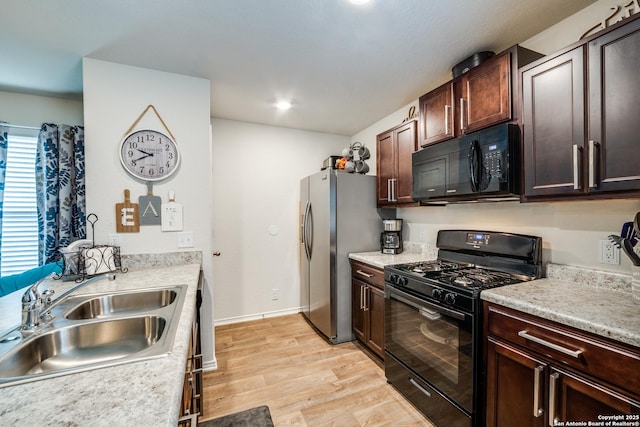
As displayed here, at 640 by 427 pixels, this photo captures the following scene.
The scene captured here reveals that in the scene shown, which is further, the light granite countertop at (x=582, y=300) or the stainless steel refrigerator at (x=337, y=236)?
the stainless steel refrigerator at (x=337, y=236)

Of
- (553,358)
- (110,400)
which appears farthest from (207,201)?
(553,358)

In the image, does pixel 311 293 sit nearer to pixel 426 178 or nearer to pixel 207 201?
pixel 207 201

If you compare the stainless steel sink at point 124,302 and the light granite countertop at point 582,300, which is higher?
the light granite countertop at point 582,300

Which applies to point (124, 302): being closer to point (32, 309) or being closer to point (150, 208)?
point (32, 309)

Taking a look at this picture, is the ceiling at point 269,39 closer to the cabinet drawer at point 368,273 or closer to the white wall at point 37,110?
the white wall at point 37,110

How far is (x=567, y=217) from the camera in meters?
1.61

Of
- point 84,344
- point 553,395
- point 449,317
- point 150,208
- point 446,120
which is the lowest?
point 553,395

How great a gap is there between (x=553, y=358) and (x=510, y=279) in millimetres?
599

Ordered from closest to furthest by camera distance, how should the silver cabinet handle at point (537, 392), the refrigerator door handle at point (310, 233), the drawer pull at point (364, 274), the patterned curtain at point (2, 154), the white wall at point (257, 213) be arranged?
the silver cabinet handle at point (537, 392) < the patterned curtain at point (2, 154) < the drawer pull at point (364, 274) < the refrigerator door handle at point (310, 233) < the white wall at point (257, 213)

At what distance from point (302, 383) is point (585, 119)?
7.98ft

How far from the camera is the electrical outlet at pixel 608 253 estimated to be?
140 cm

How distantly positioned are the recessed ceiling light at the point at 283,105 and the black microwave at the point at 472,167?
141 cm

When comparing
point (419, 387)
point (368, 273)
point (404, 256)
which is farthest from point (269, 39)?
point (419, 387)

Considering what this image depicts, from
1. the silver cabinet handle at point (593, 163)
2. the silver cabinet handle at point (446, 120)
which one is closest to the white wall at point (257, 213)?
the silver cabinet handle at point (446, 120)
